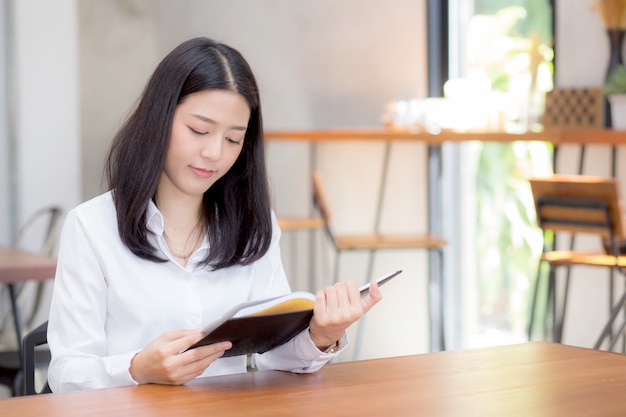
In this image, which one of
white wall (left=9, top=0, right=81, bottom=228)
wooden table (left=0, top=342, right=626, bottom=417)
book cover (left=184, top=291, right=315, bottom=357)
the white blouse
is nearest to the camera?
wooden table (left=0, top=342, right=626, bottom=417)

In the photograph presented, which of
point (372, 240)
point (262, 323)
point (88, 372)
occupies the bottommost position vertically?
point (372, 240)

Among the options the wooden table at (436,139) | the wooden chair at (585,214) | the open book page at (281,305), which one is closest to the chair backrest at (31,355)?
the open book page at (281,305)

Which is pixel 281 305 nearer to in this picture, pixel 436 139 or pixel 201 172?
pixel 201 172

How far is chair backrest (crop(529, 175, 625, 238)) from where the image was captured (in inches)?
146

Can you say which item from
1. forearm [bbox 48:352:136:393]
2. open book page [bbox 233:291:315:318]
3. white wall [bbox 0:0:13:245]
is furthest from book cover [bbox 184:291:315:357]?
white wall [bbox 0:0:13:245]

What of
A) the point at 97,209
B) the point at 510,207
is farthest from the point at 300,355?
the point at 510,207

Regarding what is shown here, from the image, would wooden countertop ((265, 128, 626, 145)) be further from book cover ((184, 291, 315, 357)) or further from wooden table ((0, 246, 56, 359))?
book cover ((184, 291, 315, 357))

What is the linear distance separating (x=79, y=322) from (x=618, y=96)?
10.0 ft

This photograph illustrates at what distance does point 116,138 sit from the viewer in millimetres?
1905

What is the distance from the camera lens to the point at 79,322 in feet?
5.79

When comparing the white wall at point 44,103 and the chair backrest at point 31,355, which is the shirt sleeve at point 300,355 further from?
the white wall at point 44,103

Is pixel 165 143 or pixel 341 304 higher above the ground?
pixel 165 143

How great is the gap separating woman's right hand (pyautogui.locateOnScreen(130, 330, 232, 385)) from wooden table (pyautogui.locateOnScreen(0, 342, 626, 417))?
0.08 ft

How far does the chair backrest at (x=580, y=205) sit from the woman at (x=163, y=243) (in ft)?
6.74
